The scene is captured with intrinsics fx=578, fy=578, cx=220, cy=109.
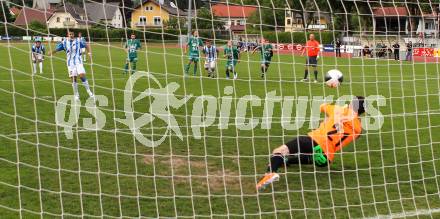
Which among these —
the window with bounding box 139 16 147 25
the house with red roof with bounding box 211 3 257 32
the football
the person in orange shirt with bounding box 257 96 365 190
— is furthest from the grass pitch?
the house with red roof with bounding box 211 3 257 32

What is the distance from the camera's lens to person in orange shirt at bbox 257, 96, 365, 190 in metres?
6.84

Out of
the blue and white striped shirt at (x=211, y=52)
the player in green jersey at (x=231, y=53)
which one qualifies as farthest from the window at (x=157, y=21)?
the blue and white striped shirt at (x=211, y=52)

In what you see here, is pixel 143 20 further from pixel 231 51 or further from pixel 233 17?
pixel 231 51

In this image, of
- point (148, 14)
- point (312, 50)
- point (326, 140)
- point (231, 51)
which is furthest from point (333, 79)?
point (148, 14)

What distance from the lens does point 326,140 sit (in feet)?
22.8

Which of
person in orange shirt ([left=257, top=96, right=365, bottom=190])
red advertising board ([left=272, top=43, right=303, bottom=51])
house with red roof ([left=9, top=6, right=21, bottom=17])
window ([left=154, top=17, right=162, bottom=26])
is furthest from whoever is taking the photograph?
red advertising board ([left=272, top=43, right=303, bottom=51])

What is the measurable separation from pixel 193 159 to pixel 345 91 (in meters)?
9.62

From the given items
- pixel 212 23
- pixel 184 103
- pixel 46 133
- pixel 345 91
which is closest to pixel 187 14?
pixel 212 23

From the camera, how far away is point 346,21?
7.03 m

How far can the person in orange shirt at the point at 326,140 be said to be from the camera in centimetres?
684

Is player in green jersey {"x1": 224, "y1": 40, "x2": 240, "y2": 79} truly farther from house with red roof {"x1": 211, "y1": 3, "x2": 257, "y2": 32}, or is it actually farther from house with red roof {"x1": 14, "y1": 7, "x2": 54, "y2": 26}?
house with red roof {"x1": 14, "y1": 7, "x2": 54, "y2": 26}

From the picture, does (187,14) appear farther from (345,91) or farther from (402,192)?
(345,91)

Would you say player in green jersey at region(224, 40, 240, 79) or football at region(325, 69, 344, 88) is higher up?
player in green jersey at region(224, 40, 240, 79)

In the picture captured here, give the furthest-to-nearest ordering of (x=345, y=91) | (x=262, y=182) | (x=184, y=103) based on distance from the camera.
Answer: (x=345, y=91) → (x=184, y=103) → (x=262, y=182)
